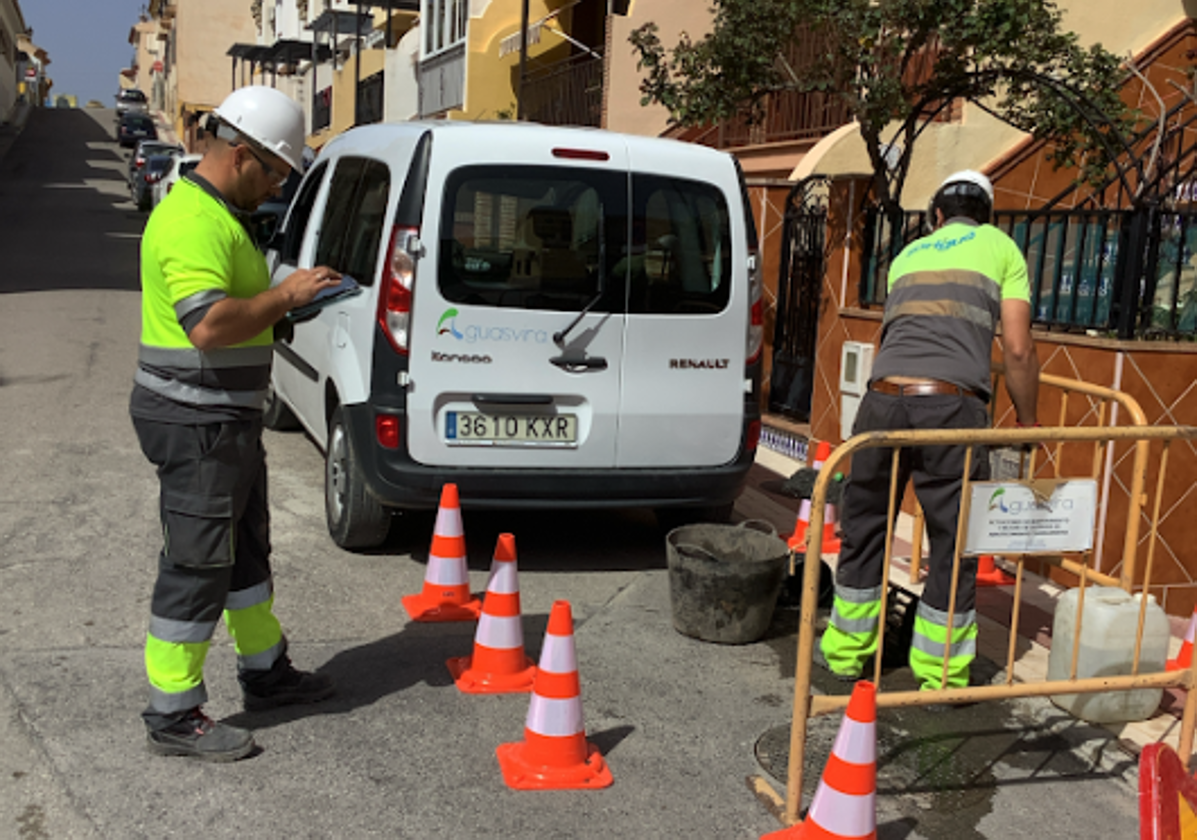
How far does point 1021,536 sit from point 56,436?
668 centimetres

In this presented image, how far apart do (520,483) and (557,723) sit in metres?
1.97

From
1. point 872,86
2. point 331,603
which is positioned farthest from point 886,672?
point 872,86

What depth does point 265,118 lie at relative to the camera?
378 cm

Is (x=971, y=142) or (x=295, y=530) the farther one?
(x=971, y=142)

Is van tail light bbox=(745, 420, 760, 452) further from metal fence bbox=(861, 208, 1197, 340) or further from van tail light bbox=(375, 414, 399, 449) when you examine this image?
metal fence bbox=(861, 208, 1197, 340)

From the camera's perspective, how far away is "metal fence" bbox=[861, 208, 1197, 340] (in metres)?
6.39

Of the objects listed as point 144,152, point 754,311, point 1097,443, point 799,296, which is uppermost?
point 144,152

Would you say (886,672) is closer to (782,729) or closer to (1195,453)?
(782,729)

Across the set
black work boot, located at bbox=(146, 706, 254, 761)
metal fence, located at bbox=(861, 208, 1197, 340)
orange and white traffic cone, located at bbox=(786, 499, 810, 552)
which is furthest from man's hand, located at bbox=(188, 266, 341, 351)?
metal fence, located at bbox=(861, 208, 1197, 340)

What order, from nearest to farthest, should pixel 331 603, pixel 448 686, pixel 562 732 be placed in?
pixel 562 732
pixel 448 686
pixel 331 603

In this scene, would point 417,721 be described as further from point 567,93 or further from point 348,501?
point 567,93

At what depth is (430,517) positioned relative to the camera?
6.95m

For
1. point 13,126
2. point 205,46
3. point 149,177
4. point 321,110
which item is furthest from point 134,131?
point 149,177

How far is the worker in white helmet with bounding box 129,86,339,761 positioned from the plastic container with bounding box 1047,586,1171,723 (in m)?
2.98
